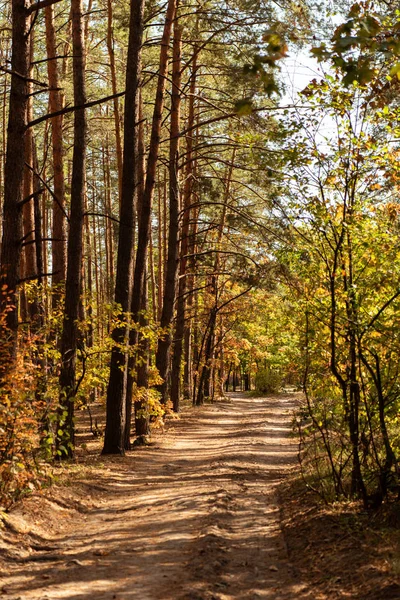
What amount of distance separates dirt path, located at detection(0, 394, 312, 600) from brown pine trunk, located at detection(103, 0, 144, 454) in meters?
0.83

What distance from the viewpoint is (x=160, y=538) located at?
24.5 ft

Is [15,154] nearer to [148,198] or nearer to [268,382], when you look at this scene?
[148,198]

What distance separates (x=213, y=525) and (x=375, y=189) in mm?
Answer: 4466

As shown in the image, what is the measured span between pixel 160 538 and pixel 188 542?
0.42 meters

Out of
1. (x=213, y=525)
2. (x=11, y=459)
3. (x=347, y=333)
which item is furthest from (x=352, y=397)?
(x=11, y=459)

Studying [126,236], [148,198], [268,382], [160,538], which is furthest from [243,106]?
[268,382]

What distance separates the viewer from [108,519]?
8570 mm

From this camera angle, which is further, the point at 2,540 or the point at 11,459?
the point at 11,459

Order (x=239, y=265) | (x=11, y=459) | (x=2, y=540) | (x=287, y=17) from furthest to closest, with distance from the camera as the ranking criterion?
1. (x=239, y=265)
2. (x=287, y=17)
3. (x=11, y=459)
4. (x=2, y=540)

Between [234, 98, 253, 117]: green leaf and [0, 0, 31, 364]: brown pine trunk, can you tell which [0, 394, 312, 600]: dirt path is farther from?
[234, 98, 253, 117]: green leaf

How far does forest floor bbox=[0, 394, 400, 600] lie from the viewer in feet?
18.7

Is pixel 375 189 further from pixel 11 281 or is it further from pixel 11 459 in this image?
pixel 11 459

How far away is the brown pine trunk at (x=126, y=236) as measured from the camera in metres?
13.2

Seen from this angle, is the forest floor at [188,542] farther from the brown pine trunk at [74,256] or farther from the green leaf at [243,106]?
the green leaf at [243,106]
